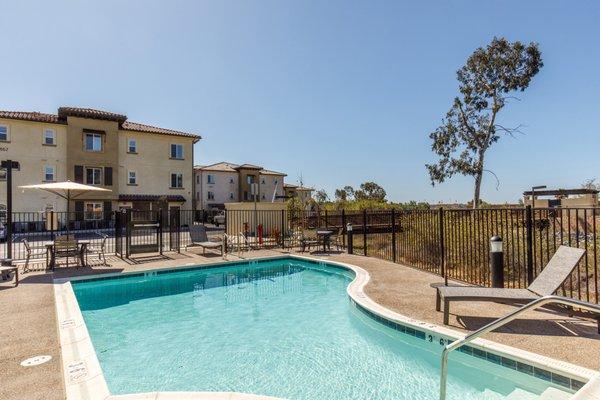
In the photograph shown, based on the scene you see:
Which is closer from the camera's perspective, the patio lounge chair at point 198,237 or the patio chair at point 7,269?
the patio chair at point 7,269

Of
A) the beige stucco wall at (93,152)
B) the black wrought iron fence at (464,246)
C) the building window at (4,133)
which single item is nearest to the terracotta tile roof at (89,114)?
the beige stucco wall at (93,152)

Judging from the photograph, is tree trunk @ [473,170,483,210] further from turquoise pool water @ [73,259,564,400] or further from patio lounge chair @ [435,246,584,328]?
patio lounge chair @ [435,246,584,328]

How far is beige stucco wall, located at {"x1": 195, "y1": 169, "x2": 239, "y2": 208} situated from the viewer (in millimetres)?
46816

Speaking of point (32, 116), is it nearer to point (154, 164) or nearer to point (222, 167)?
point (154, 164)

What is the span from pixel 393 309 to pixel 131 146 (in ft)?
105

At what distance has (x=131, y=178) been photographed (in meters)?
31.7

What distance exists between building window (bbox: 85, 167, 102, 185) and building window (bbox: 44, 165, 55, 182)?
2443mm

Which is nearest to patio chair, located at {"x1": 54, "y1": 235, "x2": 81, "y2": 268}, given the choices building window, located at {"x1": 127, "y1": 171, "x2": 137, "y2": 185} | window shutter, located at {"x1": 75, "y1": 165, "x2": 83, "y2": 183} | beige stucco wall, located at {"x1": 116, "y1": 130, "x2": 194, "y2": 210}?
window shutter, located at {"x1": 75, "y1": 165, "x2": 83, "y2": 183}

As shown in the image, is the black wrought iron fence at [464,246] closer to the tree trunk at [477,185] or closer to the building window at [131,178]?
the tree trunk at [477,185]

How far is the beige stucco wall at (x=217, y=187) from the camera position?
4682cm

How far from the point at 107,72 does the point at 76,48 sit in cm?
175

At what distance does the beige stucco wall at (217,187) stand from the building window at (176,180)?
12530 millimetres

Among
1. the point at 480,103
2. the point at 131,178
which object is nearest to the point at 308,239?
the point at 480,103

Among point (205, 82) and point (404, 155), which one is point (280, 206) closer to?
point (205, 82)
